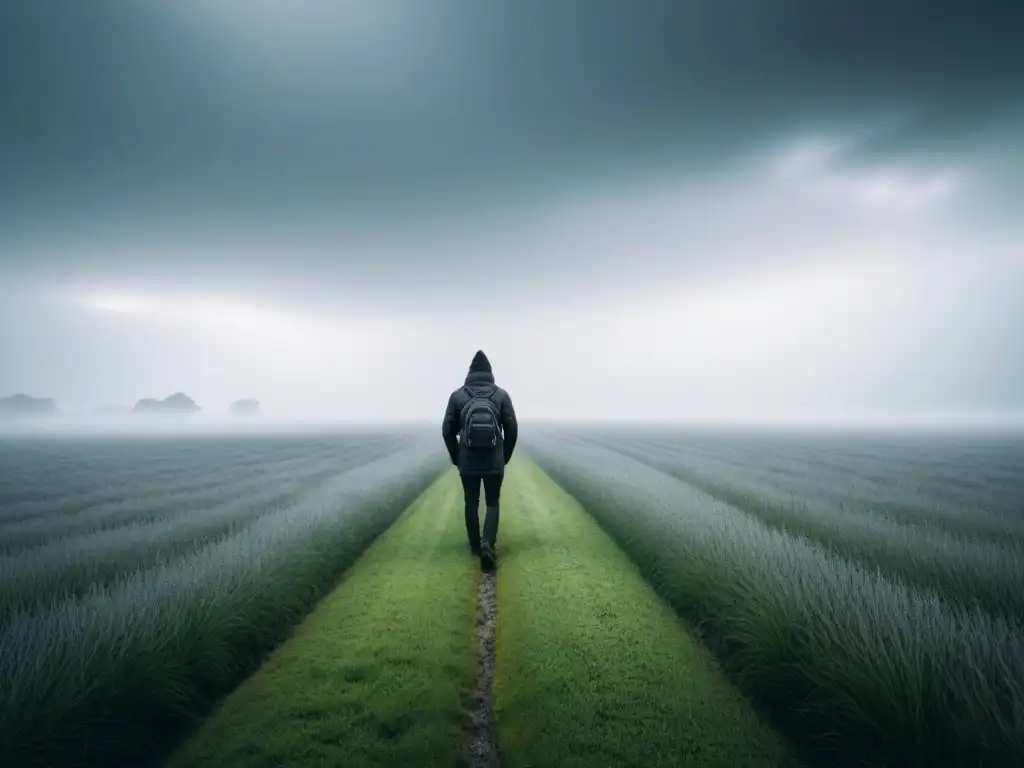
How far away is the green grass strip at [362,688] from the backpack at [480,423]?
8.43 feet

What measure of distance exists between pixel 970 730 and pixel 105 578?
418 inches

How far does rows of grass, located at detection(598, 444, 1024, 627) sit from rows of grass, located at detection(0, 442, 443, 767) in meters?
8.68

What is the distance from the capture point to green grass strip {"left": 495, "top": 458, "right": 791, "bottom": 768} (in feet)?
11.8

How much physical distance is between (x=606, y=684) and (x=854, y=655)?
7.56ft

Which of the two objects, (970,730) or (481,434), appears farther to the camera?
(481,434)

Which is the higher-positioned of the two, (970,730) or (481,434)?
(481,434)

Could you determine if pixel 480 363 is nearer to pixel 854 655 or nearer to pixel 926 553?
pixel 854 655

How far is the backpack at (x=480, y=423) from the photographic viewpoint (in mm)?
8555

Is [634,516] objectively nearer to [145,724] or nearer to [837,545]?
[837,545]

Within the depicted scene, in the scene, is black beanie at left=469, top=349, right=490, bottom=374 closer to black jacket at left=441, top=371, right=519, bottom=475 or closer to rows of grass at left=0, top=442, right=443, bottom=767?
black jacket at left=441, top=371, right=519, bottom=475

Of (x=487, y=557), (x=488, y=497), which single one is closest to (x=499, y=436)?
(x=488, y=497)

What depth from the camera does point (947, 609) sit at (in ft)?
14.8

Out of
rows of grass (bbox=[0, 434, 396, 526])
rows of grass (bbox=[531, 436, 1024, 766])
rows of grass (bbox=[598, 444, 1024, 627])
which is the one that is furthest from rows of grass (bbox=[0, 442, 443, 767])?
rows of grass (bbox=[0, 434, 396, 526])

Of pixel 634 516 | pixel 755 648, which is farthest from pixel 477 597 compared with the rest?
pixel 634 516
